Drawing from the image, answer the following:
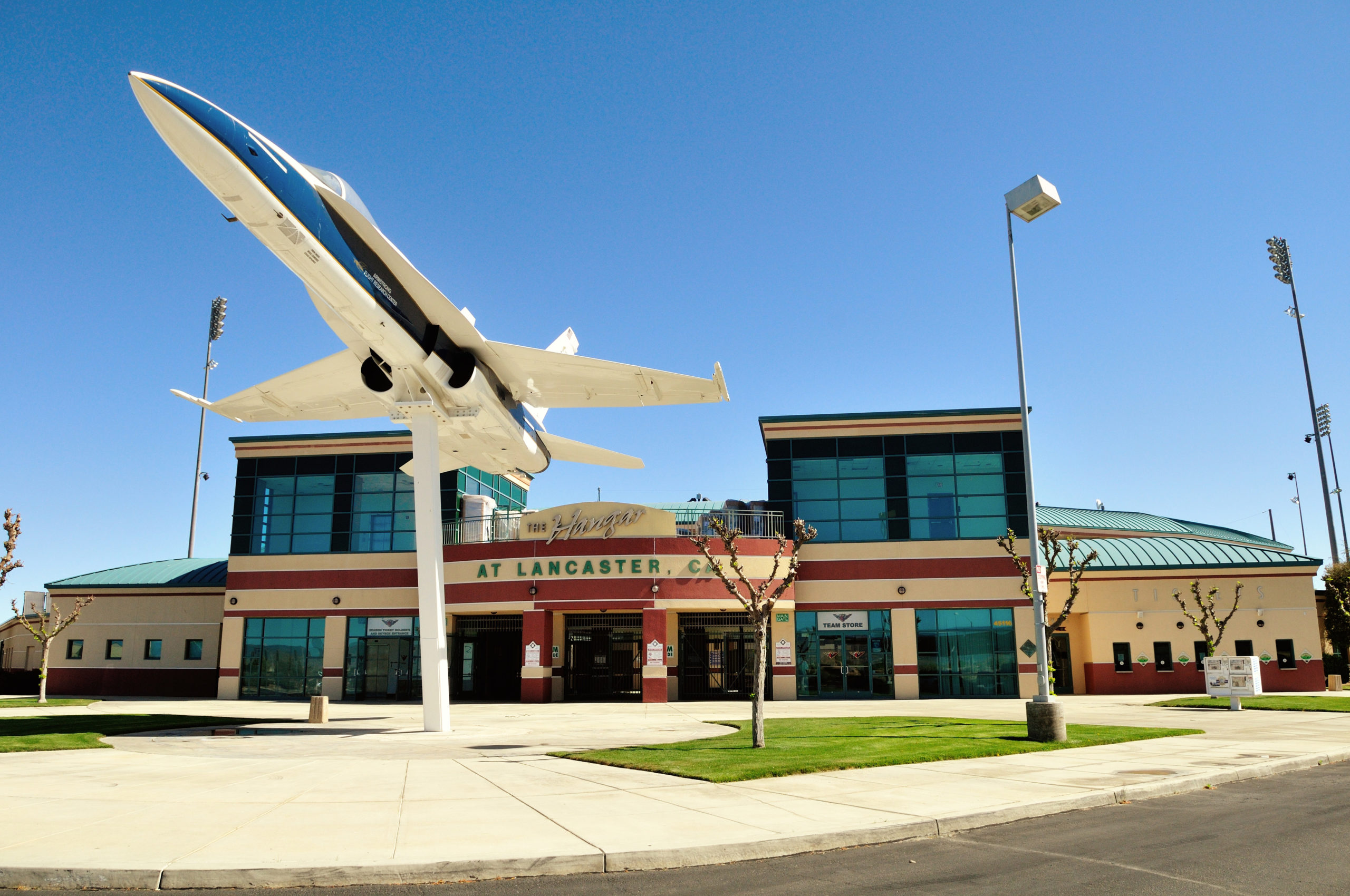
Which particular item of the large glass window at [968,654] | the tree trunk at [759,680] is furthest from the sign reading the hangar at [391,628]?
the tree trunk at [759,680]

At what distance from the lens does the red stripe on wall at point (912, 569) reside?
3328cm

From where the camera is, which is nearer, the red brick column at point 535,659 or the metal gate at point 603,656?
the red brick column at point 535,659

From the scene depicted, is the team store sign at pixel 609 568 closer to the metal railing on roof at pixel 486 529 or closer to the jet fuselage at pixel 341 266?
the metal railing on roof at pixel 486 529

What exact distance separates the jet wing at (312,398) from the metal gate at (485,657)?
11.5 meters

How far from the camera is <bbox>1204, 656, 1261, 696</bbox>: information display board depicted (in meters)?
25.1

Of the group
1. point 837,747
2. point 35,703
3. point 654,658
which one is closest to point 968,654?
point 654,658

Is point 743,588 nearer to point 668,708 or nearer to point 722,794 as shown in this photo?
point 668,708

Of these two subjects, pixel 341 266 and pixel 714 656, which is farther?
pixel 714 656

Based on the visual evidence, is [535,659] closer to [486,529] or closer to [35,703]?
[486,529]

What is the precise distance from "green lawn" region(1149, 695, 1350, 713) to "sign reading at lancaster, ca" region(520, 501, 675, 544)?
53.7 ft

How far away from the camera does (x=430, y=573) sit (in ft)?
68.4

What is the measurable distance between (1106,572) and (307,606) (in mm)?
31522

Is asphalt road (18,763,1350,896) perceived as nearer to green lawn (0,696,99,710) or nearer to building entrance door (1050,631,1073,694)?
building entrance door (1050,631,1073,694)

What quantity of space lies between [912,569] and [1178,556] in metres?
11.1
